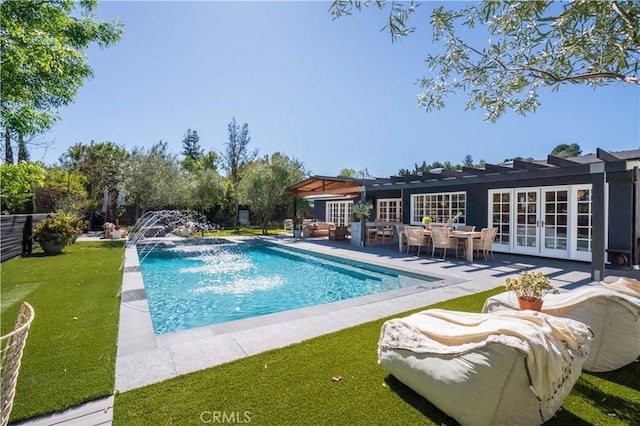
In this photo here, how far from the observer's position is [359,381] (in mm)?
2861

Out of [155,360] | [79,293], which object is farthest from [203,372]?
[79,293]

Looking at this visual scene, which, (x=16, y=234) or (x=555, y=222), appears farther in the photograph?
(x=16, y=234)

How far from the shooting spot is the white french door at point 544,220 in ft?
31.0

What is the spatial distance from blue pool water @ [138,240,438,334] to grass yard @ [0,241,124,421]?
1063mm

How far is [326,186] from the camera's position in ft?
53.6

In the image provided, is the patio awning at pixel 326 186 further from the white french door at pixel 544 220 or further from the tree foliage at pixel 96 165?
the tree foliage at pixel 96 165

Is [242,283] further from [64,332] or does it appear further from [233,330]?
[64,332]

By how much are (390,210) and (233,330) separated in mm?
13445

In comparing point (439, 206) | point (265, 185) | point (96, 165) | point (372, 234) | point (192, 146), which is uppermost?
point (192, 146)

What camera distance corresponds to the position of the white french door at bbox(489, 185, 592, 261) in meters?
9.45

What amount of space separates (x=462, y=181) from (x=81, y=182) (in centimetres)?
2593

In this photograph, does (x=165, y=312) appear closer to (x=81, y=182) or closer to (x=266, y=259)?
(x=266, y=259)

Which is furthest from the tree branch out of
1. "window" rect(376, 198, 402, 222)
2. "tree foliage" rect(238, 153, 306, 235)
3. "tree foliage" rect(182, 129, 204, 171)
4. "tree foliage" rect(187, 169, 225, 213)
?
"tree foliage" rect(182, 129, 204, 171)

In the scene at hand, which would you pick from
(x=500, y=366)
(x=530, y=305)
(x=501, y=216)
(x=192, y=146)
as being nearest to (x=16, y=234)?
(x=500, y=366)
